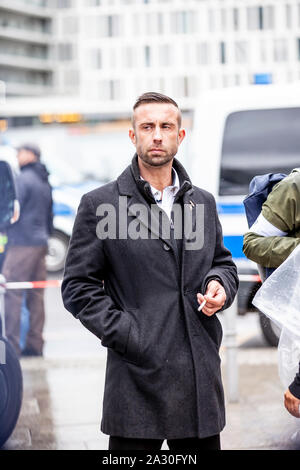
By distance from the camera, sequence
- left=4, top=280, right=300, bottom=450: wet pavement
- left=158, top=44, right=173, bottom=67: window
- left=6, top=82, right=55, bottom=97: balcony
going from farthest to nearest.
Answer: left=6, top=82, right=55, bottom=97: balcony < left=158, top=44, right=173, bottom=67: window < left=4, top=280, right=300, bottom=450: wet pavement

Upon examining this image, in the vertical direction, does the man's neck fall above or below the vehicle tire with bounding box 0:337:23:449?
above

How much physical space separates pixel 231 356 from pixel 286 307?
2871 millimetres

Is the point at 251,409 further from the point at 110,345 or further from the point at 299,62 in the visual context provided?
the point at 299,62

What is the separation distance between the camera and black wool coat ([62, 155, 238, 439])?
3.05 metres

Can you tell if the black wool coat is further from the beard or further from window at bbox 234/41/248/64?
window at bbox 234/41/248/64

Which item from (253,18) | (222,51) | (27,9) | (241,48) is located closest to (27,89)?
(27,9)

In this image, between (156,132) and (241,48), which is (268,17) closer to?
(241,48)

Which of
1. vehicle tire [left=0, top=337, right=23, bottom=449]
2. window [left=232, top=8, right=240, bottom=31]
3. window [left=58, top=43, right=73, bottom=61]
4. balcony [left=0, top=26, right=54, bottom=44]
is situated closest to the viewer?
vehicle tire [left=0, top=337, right=23, bottom=449]

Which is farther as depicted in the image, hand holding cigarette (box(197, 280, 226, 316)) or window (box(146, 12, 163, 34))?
window (box(146, 12, 163, 34))

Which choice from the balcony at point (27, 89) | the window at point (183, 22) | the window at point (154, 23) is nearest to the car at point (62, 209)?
the window at point (183, 22)

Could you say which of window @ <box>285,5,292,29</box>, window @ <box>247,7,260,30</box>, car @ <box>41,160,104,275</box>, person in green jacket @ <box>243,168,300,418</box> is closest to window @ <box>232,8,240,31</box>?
window @ <box>247,7,260,30</box>

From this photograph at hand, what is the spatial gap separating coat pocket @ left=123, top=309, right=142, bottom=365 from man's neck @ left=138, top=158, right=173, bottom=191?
1.59 feet

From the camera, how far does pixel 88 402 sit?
20.1 ft

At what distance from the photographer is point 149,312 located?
3.05m
